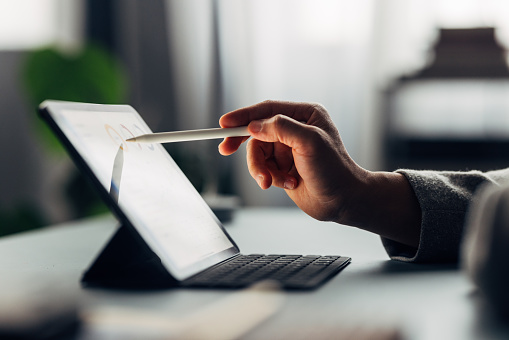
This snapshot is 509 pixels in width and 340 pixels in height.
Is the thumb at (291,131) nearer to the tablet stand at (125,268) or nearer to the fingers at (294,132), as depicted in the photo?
the fingers at (294,132)

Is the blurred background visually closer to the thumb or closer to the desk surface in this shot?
the desk surface

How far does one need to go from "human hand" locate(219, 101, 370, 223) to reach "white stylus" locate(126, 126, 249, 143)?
24mm

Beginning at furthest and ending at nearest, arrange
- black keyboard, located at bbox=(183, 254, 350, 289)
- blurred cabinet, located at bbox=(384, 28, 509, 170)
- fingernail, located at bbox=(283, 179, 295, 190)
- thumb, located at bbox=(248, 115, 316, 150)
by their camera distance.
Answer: blurred cabinet, located at bbox=(384, 28, 509, 170), fingernail, located at bbox=(283, 179, 295, 190), thumb, located at bbox=(248, 115, 316, 150), black keyboard, located at bbox=(183, 254, 350, 289)

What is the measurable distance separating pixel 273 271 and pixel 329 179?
0.46 feet

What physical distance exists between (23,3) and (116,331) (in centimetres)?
291

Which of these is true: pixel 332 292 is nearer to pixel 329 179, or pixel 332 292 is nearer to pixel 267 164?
pixel 329 179

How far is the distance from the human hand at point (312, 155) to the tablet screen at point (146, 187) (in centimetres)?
11

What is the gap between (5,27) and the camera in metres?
3.03

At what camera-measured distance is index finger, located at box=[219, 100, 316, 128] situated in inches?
32.4

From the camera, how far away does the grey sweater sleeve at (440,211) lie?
31.1 inches

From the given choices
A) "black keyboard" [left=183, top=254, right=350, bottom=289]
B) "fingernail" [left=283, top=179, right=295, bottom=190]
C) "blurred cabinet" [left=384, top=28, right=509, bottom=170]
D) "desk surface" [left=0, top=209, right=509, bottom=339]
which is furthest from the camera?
"blurred cabinet" [left=384, top=28, right=509, bottom=170]

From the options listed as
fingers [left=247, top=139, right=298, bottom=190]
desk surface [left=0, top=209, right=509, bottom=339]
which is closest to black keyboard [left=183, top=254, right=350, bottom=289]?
desk surface [left=0, top=209, right=509, bottom=339]

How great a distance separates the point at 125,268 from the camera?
74 centimetres

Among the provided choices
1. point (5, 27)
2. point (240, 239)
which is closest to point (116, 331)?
point (240, 239)
